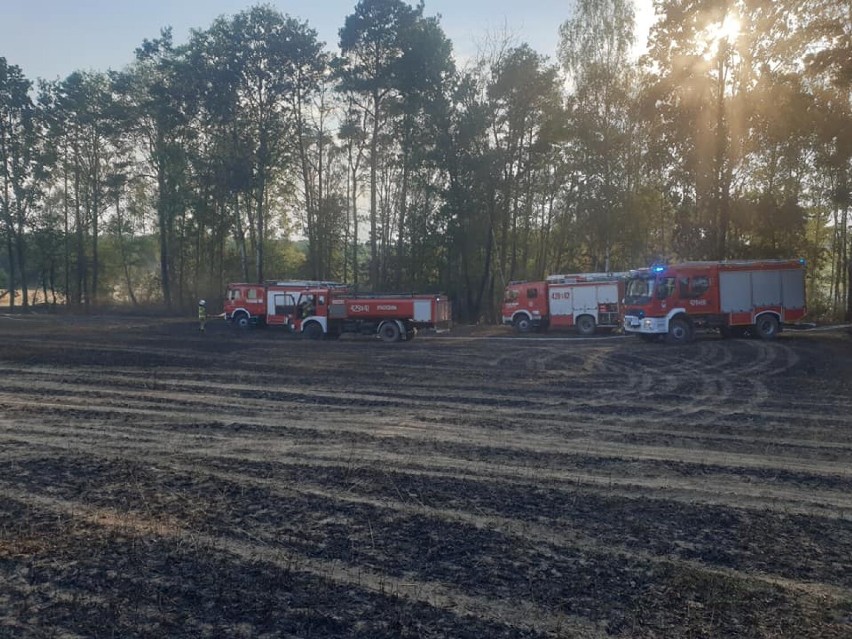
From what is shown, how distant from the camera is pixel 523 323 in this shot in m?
37.4

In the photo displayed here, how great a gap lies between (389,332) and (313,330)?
3753 mm

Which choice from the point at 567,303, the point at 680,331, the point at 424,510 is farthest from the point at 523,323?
the point at 424,510

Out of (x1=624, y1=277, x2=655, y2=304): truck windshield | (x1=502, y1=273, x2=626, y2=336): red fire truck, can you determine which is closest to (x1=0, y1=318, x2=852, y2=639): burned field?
(x1=624, y1=277, x2=655, y2=304): truck windshield

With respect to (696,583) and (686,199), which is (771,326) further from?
(696,583)

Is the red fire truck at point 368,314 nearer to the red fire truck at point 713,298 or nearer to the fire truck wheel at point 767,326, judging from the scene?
the red fire truck at point 713,298

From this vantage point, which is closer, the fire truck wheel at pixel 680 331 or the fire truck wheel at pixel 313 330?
the fire truck wheel at pixel 680 331

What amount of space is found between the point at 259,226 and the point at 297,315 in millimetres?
16696

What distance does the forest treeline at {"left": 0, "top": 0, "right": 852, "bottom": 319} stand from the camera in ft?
108

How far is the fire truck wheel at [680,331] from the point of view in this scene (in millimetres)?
28000

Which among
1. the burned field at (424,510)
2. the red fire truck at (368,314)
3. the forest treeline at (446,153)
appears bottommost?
the burned field at (424,510)

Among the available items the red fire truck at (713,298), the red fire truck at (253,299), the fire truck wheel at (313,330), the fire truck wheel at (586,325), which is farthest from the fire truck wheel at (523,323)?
the fire truck wheel at (313,330)

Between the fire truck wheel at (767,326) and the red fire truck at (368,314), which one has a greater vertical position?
the red fire truck at (368,314)

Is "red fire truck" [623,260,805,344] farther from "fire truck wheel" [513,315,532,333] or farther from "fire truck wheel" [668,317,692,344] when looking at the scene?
"fire truck wheel" [513,315,532,333]

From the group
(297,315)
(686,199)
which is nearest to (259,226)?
(297,315)
